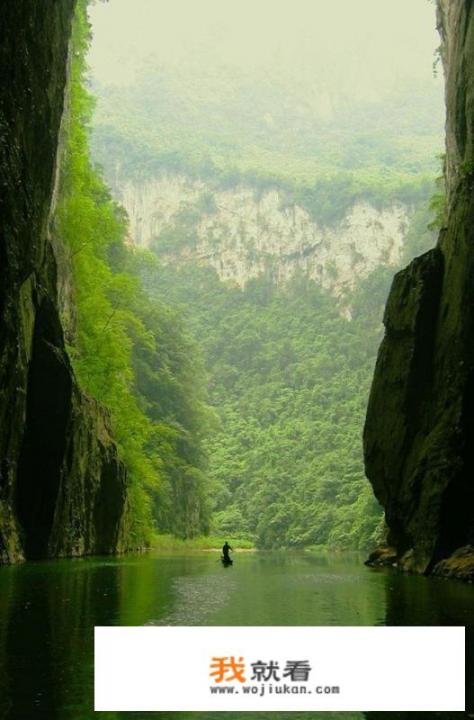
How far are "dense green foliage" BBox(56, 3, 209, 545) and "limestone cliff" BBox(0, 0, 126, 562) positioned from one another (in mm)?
6896

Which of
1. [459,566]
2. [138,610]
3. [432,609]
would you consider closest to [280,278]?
[459,566]

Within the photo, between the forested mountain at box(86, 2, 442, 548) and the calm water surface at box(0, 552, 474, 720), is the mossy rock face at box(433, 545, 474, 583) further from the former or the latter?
the forested mountain at box(86, 2, 442, 548)

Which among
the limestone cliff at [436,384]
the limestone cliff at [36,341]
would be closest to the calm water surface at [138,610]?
the limestone cliff at [436,384]

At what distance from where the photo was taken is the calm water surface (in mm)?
5555

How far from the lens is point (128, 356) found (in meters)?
40.8

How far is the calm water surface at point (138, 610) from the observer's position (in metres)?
5.55

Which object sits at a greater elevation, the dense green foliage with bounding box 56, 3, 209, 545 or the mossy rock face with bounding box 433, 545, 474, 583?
the dense green foliage with bounding box 56, 3, 209, 545

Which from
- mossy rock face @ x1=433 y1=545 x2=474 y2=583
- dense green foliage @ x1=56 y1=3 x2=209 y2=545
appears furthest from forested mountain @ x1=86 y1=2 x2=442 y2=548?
mossy rock face @ x1=433 y1=545 x2=474 y2=583

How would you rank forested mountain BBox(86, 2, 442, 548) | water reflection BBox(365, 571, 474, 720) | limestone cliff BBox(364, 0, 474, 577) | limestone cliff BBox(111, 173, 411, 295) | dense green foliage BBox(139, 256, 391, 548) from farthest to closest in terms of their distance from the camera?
limestone cliff BBox(111, 173, 411, 295) < forested mountain BBox(86, 2, 442, 548) < dense green foliage BBox(139, 256, 391, 548) < limestone cliff BBox(364, 0, 474, 577) < water reflection BBox(365, 571, 474, 720)

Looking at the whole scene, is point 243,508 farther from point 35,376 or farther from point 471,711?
point 471,711

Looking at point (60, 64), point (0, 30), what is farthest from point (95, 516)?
point (0, 30)

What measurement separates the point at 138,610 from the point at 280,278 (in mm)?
141218

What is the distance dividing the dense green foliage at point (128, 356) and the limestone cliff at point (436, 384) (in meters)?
13.3

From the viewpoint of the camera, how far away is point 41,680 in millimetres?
6031
